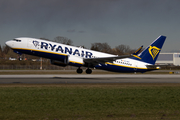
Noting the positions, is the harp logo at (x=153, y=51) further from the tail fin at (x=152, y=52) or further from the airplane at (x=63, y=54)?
the airplane at (x=63, y=54)

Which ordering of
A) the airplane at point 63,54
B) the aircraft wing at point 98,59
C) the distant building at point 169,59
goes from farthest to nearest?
the distant building at point 169,59 < the aircraft wing at point 98,59 < the airplane at point 63,54

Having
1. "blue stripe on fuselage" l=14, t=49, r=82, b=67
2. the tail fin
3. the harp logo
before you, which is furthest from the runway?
the harp logo

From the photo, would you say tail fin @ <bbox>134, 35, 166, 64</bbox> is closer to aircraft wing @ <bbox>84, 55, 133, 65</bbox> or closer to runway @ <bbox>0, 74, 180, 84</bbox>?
runway @ <bbox>0, 74, 180, 84</bbox>

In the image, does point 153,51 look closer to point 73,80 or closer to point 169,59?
point 73,80

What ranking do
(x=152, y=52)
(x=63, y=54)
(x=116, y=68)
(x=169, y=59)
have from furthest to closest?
(x=169, y=59) < (x=152, y=52) < (x=116, y=68) < (x=63, y=54)

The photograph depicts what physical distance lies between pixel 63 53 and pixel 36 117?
3016 cm

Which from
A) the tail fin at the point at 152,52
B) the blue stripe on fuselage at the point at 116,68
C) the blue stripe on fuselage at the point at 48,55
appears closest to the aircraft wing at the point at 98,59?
the blue stripe on fuselage at the point at 48,55

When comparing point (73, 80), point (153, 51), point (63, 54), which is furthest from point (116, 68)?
point (73, 80)

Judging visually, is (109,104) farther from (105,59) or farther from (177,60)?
(177,60)

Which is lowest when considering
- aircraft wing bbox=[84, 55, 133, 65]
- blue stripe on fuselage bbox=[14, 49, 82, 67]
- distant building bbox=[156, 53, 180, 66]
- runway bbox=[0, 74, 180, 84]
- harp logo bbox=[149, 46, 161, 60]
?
runway bbox=[0, 74, 180, 84]

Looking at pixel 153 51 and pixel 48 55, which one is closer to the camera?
pixel 48 55

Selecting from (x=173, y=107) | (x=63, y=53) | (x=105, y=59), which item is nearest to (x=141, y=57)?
(x=105, y=59)

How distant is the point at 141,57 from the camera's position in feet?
162

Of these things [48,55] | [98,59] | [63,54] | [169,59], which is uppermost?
[169,59]
